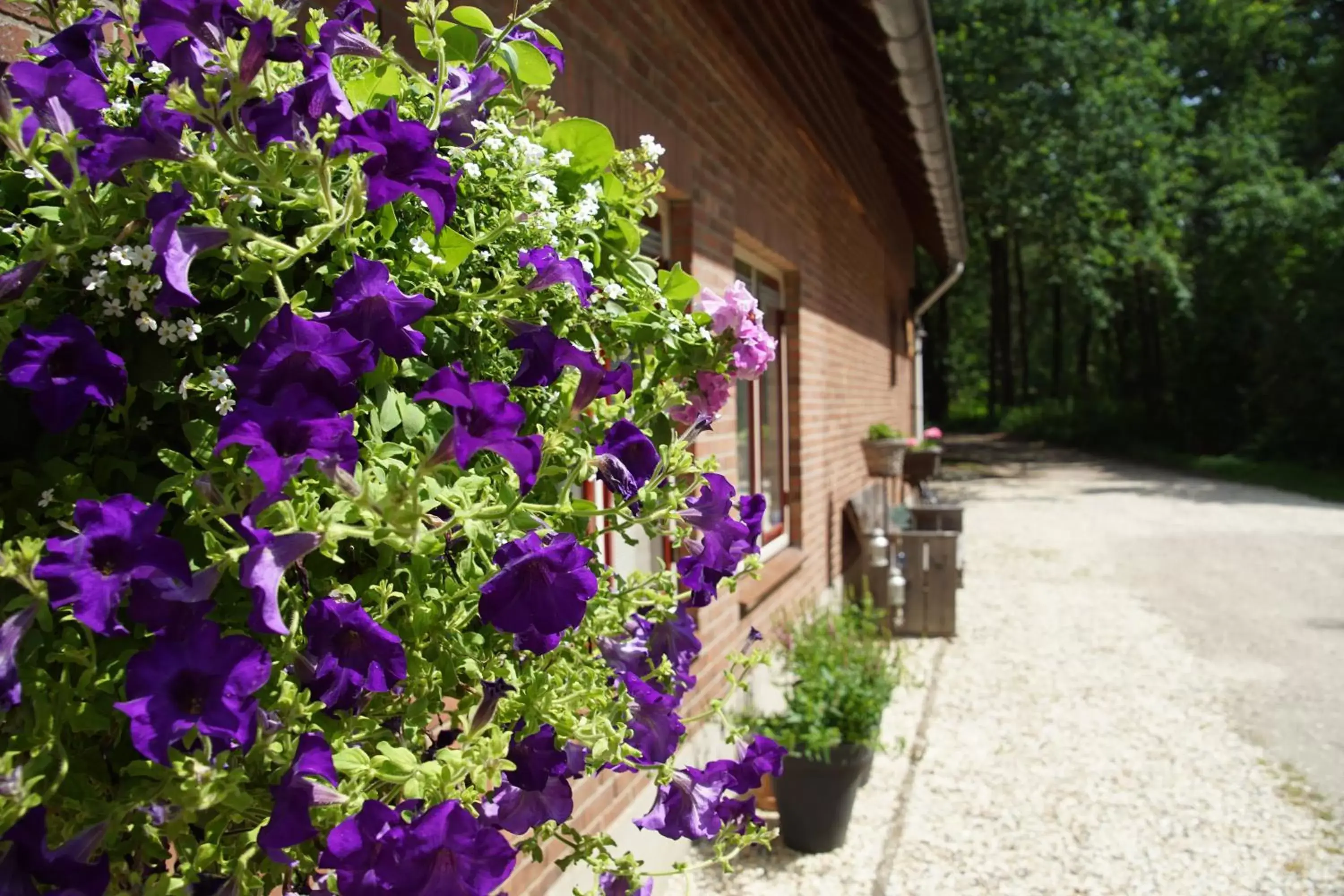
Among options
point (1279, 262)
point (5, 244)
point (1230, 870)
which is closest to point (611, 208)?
point (5, 244)

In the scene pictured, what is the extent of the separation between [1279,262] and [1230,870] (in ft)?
66.8

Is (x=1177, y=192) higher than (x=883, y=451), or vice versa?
(x=1177, y=192)

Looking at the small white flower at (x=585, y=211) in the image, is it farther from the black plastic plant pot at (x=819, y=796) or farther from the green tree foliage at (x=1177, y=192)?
the green tree foliage at (x=1177, y=192)

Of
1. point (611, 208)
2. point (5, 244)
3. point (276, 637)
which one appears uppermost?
point (611, 208)

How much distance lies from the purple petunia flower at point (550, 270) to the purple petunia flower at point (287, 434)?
38 centimetres

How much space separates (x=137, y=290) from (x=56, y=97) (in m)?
0.19

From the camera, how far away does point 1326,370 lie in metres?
19.2

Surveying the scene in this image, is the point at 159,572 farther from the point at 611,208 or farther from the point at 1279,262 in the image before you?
the point at 1279,262

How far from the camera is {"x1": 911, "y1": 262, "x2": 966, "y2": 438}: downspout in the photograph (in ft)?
46.7

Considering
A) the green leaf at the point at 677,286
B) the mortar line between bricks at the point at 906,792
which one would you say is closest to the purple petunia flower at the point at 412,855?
the green leaf at the point at 677,286

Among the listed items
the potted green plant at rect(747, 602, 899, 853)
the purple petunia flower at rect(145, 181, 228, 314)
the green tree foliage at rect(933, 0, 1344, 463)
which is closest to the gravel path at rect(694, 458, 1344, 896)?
the potted green plant at rect(747, 602, 899, 853)

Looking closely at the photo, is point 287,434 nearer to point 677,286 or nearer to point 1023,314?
point 677,286

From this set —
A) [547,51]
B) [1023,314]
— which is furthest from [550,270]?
[1023,314]

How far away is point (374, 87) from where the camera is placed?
1211mm
